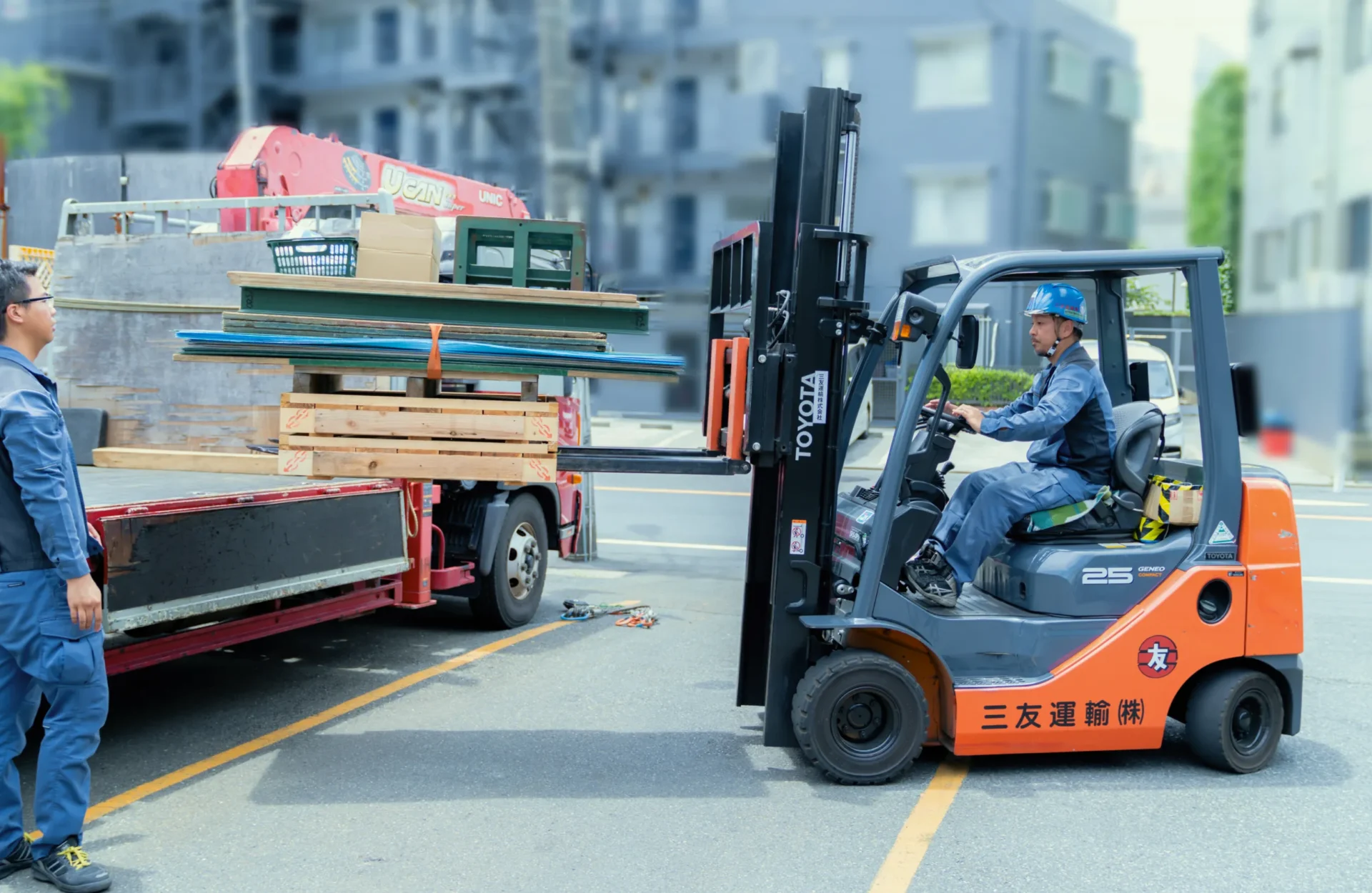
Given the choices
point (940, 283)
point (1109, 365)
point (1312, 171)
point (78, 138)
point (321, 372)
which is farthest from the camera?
point (78, 138)

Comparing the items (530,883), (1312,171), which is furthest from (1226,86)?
(530,883)

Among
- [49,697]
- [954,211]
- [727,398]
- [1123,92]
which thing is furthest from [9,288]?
[954,211]

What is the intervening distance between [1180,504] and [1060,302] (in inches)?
38.8

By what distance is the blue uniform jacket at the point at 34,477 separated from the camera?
11.9ft

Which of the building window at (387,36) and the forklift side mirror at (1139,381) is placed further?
the building window at (387,36)

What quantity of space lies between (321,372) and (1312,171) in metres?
3.59

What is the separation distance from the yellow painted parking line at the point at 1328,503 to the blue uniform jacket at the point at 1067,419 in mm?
11096

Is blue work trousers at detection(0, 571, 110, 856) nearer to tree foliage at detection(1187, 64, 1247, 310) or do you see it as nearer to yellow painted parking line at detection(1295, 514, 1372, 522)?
tree foliage at detection(1187, 64, 1247, 310)

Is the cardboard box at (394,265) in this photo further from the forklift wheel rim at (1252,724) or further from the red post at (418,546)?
the forklift wheel rim at (1252,724)

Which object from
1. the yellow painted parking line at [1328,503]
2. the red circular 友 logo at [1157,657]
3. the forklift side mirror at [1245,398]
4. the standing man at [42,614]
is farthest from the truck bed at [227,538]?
the yellow painted parking line at [1328,503]

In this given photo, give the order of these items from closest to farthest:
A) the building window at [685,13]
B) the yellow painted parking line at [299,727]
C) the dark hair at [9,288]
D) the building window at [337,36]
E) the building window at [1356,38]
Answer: the building window at [1356,38]
the dark hair at [9,288]
the yellow painted parking line at [299,727]
the building window at [337,36]
the building window at [685,13]

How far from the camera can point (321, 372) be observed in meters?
4.75

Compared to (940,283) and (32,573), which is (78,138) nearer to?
(32,573)

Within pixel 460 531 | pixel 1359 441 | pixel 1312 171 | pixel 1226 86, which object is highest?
pixel 1226 86
